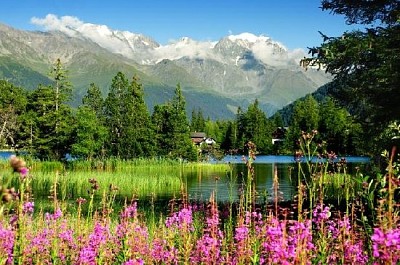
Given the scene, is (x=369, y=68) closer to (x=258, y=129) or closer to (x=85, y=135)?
(x=85, y=135)

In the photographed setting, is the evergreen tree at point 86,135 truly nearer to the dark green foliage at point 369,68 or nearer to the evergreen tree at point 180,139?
the evergreen tree at point 180,139

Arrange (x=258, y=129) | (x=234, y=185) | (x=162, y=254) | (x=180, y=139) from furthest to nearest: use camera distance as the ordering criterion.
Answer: (x=258, y=129)
(x=180, y=139)
(x=234, y=185)
(x=162, y=254)

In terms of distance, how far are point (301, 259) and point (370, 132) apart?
13795 mm

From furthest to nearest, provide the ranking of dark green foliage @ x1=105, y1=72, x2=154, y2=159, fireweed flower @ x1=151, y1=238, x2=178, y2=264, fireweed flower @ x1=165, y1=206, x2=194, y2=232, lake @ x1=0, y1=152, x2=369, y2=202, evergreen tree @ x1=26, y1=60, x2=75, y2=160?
1. dark green foliage @ x1=105, y1=72, x2=154, y2=159
2. evergreen tree @ x1=26, y1=60, x2=75, y2=160
3. lake @ x1=0, y1=152, x2=369, y2=202
4. fireweed flower @ x1=165, y1=206, x2=194, y2=232
5. fireweed flower @ x1=151, y1=238, x2=178, y2=264

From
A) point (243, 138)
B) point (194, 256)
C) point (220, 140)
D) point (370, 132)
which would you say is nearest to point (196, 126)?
point (220, 140)

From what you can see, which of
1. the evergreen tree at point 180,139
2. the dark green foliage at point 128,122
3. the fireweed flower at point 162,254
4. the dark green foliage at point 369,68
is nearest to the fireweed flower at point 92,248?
the fireweed flower at point 162,254

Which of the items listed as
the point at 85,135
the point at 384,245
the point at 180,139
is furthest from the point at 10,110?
the point at 384,245

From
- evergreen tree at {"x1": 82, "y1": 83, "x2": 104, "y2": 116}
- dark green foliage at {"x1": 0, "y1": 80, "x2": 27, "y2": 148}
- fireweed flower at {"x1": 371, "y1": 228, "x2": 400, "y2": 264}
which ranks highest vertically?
evergreen tree at {"x1": 82, "y1": 83, "x2": 104, "y2": 116}

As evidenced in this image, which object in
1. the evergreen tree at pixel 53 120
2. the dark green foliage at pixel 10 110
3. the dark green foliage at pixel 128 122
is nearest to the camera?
the evergreen tree at pixel 53 120

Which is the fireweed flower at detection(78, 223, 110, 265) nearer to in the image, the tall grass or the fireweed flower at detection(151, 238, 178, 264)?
the tall grass

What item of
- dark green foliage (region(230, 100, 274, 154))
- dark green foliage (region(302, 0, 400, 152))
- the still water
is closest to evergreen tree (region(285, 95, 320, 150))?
dark green foliage (region(230, 100, 274, 154))

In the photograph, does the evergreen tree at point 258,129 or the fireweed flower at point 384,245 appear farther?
the evergreen tree at point 258,129

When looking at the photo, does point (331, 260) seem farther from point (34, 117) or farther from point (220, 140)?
point (220, 140)

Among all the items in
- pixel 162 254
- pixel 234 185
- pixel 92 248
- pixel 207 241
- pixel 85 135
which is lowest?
pixel 234 185
